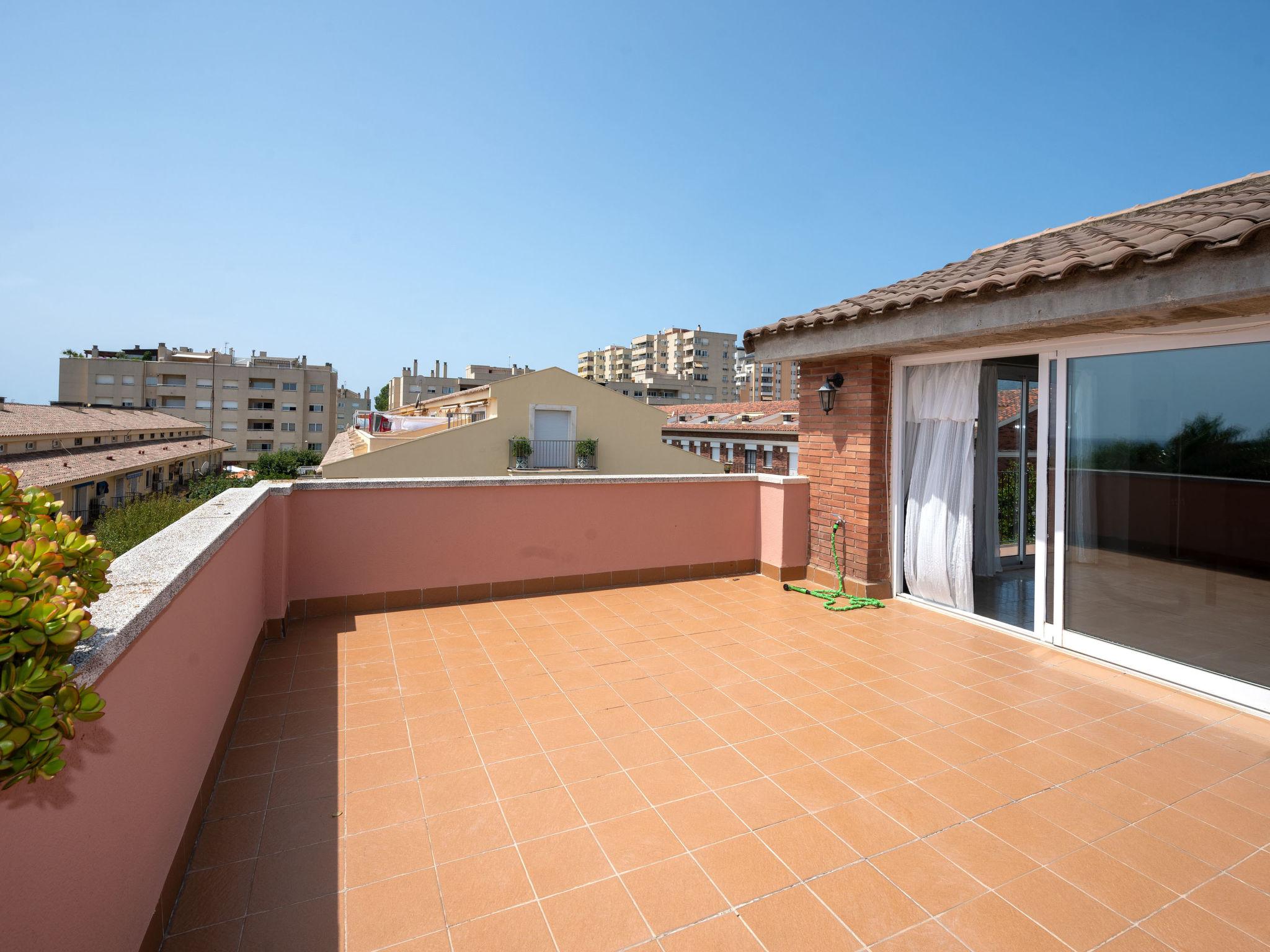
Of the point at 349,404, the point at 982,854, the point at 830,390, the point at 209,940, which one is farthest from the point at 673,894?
the point at 349,404

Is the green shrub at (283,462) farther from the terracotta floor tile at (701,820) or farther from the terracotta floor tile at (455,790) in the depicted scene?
the terracotta floor tile at (701,820)

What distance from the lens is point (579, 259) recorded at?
25.3 m

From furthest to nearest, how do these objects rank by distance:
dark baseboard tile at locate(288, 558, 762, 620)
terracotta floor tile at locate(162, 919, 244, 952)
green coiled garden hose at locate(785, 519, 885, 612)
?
green coiled garden hose at locate(785, 519, 885, 612), dark baseboard tile at locate(288, 558, 762, 620), terracotta floor tile at locate(162, 919, 244, 952)

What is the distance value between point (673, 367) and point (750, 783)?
116 metres

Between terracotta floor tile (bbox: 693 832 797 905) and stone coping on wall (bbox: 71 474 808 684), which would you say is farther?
terracotta floor tile (bbox: 693 832 797 905)

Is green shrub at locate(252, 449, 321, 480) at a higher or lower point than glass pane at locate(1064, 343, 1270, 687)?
higher

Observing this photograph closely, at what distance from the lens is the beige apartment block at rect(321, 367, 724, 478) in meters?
24.4

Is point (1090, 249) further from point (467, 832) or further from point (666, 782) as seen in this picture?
point (467, 832)

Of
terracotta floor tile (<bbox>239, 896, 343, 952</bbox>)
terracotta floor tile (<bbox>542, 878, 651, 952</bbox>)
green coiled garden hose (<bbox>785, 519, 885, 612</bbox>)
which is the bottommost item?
terracotta floor tile (<bbox>542, 878, 651, 952</bbox>)

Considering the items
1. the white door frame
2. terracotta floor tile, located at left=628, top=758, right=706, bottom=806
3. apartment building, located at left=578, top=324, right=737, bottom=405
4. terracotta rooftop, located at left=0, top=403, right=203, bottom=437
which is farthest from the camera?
apartment building, located at left=578, top=324, right=737, bottom=405

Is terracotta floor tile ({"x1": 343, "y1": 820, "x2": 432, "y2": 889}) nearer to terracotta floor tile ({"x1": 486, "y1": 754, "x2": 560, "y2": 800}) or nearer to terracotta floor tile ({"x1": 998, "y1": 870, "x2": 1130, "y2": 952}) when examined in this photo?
terracotta floor tile ({"x1": 486, "y1": 754, "x2": 560, "y2": 800})

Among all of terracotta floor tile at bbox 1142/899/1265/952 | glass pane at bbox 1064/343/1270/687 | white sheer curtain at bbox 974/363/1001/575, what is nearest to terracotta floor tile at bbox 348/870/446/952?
terracotta floor tile at bbox 1142/899/1265/952

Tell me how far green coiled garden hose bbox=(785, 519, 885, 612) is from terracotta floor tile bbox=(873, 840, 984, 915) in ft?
A: 11.2

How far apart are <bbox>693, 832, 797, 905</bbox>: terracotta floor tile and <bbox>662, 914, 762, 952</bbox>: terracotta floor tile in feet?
0.36
